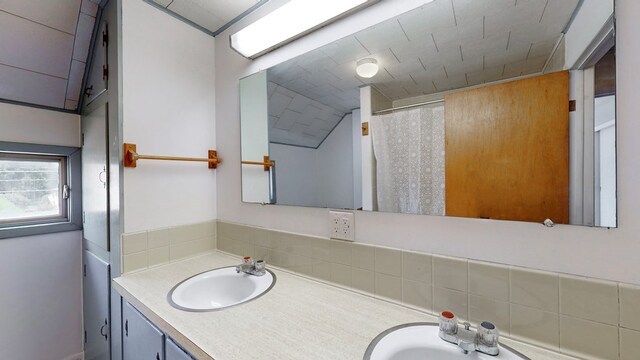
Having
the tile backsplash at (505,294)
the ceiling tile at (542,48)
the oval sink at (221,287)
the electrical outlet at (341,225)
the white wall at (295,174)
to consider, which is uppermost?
the ceiling tile at (542,48)

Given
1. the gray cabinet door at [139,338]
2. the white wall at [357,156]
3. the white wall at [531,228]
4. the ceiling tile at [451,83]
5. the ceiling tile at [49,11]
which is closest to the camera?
the white wall at [531,228]

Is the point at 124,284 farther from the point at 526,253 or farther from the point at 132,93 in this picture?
the point at 526,253

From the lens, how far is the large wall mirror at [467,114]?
677 millimetres

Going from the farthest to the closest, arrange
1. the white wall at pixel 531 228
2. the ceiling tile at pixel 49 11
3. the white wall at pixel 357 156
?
the ceiling tile at pixel 49 11, the white wall at pixel 357 156, the white wall at pixel 531 228

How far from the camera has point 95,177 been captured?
1518mm

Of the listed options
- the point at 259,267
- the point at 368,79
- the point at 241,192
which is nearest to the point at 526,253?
the point at 368,79

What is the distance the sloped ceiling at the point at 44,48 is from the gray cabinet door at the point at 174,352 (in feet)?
5.55

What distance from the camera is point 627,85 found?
62 cm

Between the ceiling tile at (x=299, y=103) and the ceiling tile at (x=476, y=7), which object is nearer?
the ceiling tile at (x=476, y=7)

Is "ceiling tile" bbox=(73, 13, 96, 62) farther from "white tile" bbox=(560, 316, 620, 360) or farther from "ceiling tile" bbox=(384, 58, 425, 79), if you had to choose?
"white tile" bbox=(560, 316, 620, 360)

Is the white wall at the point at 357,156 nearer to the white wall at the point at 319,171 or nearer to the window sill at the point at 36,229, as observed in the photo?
the white wall at the point at 319,171

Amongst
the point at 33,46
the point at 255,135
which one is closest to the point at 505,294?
the point at 255,135

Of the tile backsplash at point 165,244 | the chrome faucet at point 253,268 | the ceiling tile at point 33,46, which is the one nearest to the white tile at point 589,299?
the chrome faucet at point 253,268

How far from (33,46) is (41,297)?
5.09 ft
